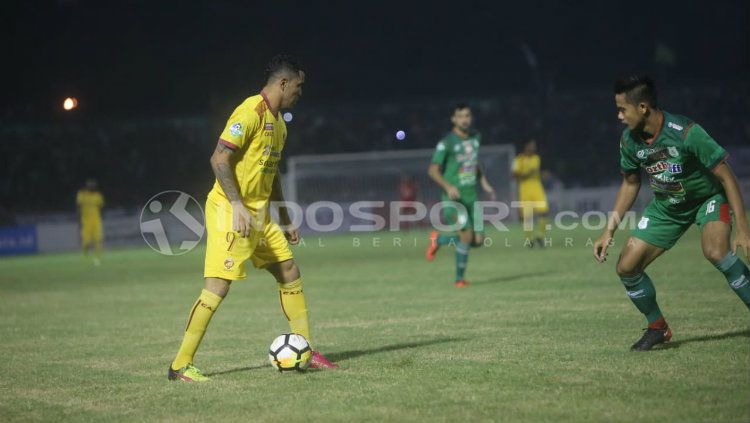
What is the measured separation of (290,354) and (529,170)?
16142mm

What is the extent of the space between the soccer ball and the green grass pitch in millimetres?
104

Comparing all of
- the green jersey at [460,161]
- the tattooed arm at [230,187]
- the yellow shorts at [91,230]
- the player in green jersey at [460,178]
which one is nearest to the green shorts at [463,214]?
the player in green jersey at [460,178]

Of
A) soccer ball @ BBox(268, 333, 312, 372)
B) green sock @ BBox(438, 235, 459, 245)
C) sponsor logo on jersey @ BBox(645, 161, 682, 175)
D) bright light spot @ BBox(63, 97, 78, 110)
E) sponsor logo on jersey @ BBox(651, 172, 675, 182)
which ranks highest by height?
bright light spot @ BBox(63, 97, 78, 110)

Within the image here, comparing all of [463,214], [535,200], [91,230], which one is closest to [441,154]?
[463,214]

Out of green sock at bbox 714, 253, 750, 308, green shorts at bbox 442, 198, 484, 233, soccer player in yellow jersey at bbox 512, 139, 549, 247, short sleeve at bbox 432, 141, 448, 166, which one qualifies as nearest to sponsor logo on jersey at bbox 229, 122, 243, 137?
green sock at bbox 714, 253, 750, 308

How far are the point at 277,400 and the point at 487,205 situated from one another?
1055 inches

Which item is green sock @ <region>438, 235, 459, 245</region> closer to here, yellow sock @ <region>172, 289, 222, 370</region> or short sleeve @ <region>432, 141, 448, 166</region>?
short sleeve @ <region>432, 141, 448, 166</region>

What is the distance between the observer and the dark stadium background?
3709 centimetres

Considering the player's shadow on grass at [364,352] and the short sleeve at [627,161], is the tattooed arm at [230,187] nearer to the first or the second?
the player's shadow on grass at [364,352]

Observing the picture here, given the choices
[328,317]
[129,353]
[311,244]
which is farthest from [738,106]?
[129,353]

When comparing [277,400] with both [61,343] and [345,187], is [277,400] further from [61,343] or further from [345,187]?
[345,187]

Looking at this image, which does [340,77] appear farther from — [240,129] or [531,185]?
[240,129]

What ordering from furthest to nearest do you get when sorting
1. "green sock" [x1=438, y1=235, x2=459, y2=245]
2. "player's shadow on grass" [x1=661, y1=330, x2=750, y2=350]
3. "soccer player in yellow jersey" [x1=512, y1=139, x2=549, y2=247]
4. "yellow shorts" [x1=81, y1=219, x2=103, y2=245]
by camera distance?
"yellow shorts" [x1=81, y1=219, x2=103, y2=245] → "soccer player in yellow jersey" [x1=512, y1=139, x2=549, y2=247] → "green sock" [x1=438, y1=235, x2=459, y2=245] → "player's shadow on grass" [x1=661, y1=330, x2=750, y2=350]

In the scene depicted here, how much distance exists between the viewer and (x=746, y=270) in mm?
7410
